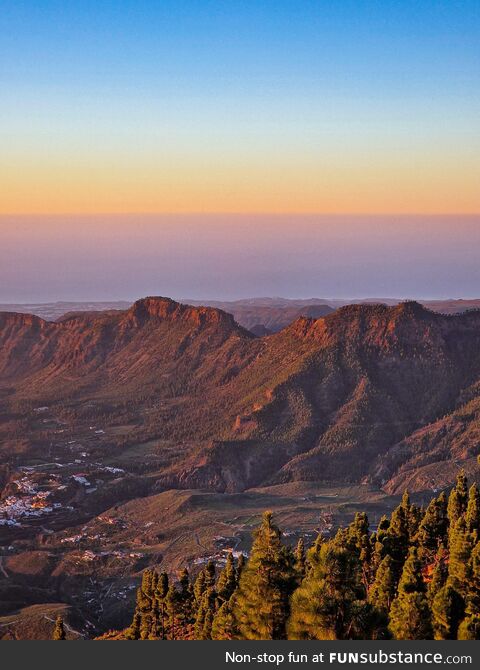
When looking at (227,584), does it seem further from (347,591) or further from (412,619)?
(347,591)

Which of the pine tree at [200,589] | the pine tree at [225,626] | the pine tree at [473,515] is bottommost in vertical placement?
the pine tree at [200,589]

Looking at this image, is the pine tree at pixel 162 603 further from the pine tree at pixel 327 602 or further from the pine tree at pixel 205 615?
the pine tree at pixel 327 602

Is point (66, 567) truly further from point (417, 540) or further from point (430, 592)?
point (430, 592)

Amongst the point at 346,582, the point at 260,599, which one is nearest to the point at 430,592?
the point at 260,599

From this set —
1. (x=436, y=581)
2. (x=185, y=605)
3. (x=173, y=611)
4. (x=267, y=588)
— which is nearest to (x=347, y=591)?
(x=267, y=588)

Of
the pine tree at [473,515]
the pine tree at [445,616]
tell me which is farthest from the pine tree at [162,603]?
the pine tree at [445,616]
